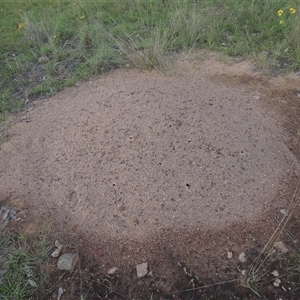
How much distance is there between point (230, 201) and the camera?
216 centimetres

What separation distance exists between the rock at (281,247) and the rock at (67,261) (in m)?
1.21

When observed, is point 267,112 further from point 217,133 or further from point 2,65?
point 2,65

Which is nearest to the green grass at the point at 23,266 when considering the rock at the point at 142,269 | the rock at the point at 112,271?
the rock at the point at 112,271

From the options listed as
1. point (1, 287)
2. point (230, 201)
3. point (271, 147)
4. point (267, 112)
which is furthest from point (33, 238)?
point (267, 112)

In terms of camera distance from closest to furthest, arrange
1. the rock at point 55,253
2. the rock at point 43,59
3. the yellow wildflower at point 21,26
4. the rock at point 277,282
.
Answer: the rock at point 277,282 → the rock at point 55,253 → the rock at point 43,59 → the yellow wildflower at point 21,26

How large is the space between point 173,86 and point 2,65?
2.23m

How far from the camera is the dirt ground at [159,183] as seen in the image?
194 cm

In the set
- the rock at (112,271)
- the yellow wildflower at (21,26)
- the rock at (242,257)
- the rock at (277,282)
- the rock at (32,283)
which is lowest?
the rock at (277,282)

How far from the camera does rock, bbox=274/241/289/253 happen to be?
1.98 meters

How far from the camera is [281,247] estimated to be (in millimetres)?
1993

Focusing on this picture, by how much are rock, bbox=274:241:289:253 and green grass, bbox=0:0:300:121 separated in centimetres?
195

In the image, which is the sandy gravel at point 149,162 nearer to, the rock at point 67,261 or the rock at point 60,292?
the rock at point 67,261

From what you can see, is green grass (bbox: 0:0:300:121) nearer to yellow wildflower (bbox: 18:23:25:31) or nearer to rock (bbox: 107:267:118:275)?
yellow wildflower (bbox: 18:23:25:31)

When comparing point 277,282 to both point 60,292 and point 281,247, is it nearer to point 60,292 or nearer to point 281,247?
point 281,247
